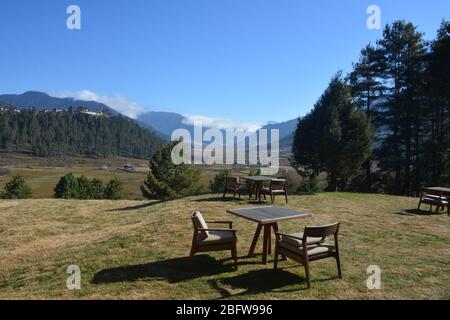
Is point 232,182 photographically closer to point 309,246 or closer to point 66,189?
point 309,246

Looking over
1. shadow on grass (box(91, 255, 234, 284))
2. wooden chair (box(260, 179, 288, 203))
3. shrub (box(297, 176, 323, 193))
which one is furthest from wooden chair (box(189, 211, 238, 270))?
shrub (box(297, 176, 323, 193))

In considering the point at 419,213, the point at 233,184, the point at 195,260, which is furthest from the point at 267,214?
the point at 419,213

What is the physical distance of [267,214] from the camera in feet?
25.6

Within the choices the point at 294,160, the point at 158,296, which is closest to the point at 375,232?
the point at 158,296

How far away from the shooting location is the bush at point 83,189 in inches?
1762

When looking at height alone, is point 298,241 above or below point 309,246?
above

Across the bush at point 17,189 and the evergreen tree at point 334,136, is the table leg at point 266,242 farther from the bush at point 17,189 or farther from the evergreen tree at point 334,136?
the bush at point 17,189

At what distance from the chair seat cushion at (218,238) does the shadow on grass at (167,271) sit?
655 mm

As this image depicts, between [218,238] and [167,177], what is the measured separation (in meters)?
32.3

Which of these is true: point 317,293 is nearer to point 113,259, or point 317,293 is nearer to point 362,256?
point 362,256

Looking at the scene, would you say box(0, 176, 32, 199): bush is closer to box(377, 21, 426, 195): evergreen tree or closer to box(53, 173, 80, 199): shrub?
box(53, 173, 80, 199): shrub

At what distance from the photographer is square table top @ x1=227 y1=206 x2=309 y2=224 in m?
7.32

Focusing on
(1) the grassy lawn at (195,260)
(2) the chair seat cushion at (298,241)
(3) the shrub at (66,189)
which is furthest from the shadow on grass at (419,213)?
(3) the shrub at (66,189)

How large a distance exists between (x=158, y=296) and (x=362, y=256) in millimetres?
5306
